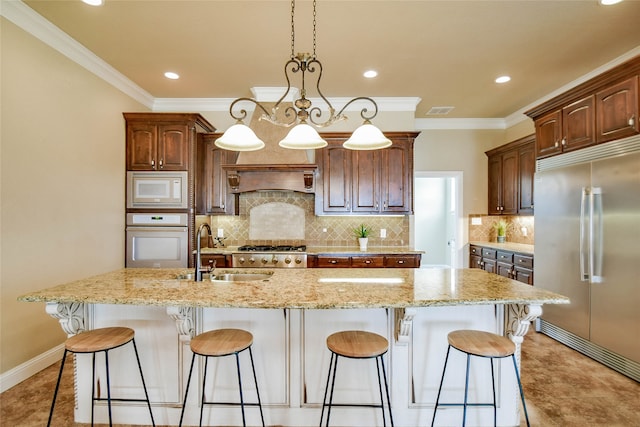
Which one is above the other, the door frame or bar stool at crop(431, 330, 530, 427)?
the door frame

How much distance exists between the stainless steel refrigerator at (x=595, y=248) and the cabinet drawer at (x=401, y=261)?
53.2 inches

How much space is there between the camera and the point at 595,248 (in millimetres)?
2740

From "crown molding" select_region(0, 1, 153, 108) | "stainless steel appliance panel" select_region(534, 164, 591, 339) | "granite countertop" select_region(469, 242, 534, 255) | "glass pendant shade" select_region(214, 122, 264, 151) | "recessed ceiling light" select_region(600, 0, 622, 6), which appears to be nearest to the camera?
"glass pendant shade" select_region(214, 122, 264, 151)

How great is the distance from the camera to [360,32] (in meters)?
2.75

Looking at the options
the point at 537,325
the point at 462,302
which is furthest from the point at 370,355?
the point at 537,325

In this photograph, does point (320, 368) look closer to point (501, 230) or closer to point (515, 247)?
point (515, 247)

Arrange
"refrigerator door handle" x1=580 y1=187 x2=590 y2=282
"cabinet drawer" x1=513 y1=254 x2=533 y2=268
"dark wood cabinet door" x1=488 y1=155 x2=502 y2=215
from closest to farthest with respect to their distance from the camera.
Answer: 1. "refrigerator door handle" x1=580 y1=187 x2=590 y2=282
2. "cabinet drawer" x1=513 y1=254 x2=533 y2=268
3. "dark wood cabinet door" x1=488 y1=155 x2=502 y2=215

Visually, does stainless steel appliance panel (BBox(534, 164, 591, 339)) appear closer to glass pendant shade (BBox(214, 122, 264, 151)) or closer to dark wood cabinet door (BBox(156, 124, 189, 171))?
glass pendant shade (BBox(214, 122, 264, 151))

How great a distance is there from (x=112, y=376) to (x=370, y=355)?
1.70 meters

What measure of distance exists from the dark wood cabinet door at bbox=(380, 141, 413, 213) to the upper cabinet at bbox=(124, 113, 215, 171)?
2501mm

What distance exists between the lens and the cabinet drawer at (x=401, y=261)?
4.00m

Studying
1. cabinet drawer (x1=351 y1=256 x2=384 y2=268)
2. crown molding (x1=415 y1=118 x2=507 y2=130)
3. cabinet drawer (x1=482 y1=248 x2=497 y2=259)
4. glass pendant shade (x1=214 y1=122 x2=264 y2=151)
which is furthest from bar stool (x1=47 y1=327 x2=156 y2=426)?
crown molding (x1=415 y1=118 x2=507 y2=130)

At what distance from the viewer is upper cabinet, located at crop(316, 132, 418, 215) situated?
4262 mm

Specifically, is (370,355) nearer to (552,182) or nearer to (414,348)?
(414,348)
